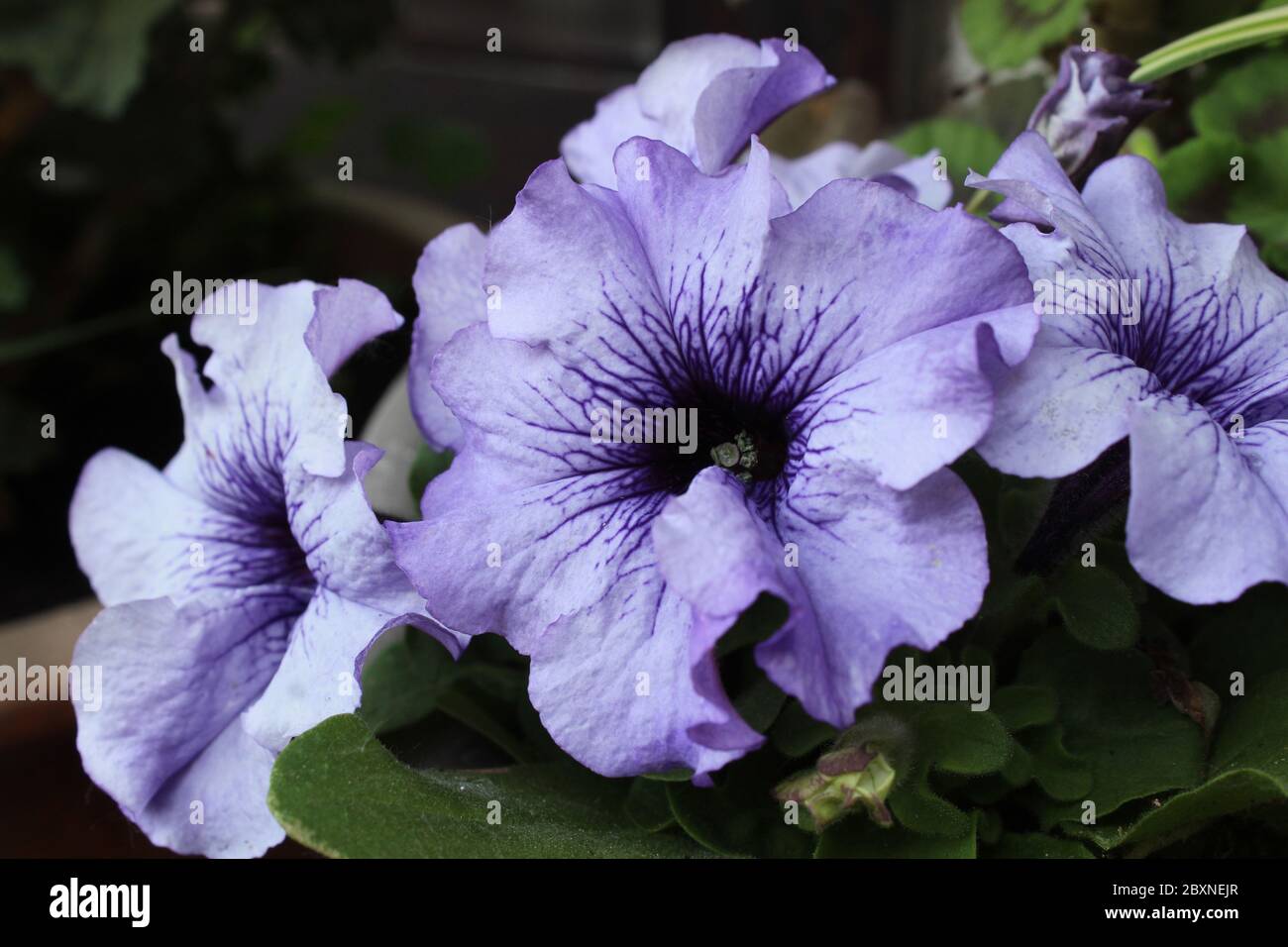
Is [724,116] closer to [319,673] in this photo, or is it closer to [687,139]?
[687,139]

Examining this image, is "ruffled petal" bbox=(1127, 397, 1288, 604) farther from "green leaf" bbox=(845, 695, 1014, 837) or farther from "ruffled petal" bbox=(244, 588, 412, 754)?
"ruffled petal" bbox=(244, 588, 412, 754)

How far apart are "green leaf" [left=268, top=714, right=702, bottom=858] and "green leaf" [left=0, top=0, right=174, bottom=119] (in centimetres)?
70

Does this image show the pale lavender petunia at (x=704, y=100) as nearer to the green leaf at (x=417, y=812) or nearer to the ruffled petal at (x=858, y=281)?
the ruffled petal at (x=858, y=281)

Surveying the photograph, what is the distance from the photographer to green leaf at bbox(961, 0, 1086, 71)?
0.66 metres

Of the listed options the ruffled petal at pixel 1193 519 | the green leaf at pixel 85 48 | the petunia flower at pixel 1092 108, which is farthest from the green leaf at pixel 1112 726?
the green leaf at pixel 85 48

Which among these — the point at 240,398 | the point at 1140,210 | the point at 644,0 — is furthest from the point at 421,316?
the point at 644,0

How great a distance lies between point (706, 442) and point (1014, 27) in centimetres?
40

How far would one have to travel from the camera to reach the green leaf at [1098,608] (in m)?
0.42

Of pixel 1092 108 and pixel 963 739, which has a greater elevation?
pixel 1092 108

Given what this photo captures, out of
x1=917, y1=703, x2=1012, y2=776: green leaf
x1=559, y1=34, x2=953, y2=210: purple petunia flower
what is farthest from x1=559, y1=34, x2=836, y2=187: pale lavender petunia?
x1=917, y1=703, x2=1012, y2=776: green leaf

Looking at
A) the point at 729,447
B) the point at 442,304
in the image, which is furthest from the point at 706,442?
the point at 442,304

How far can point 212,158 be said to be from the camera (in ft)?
4.04

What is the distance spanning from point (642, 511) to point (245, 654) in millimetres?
190

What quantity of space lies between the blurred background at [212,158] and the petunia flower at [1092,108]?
0.34ft
